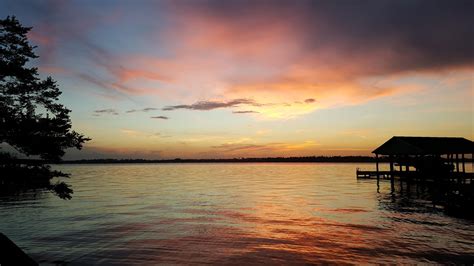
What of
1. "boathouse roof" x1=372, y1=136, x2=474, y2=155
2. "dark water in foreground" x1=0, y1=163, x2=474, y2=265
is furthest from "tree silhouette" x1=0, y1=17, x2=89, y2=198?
"boathouse roof" x1=372, y1=136, x2=474, y2=155

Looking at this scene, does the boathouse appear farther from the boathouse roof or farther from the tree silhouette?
the tree silhouette

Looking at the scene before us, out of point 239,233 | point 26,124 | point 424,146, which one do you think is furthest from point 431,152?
point 26,124

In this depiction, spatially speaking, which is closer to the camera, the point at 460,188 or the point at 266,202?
the point at 460,188

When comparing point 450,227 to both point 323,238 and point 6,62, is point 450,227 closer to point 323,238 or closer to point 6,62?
point 323,238

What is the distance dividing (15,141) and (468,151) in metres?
55.6

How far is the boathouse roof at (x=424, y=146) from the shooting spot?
153ft

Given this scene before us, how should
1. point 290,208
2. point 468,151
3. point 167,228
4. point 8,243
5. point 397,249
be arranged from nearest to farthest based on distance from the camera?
point 8,243 → point 397,249 → point 167,228 → point 290,208 → point 468,151

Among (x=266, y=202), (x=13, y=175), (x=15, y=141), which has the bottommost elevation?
(x=266, y=202)

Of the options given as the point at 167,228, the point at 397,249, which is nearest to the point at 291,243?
Answer: the point at 397,249

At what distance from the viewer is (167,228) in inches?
1012

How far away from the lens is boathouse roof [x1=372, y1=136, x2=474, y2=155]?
46.6 meters

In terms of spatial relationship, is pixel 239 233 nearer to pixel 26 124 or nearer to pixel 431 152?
pixel 26 124

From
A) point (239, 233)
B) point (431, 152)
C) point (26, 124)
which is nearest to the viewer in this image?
point (26, 124)

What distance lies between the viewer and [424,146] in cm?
4709
